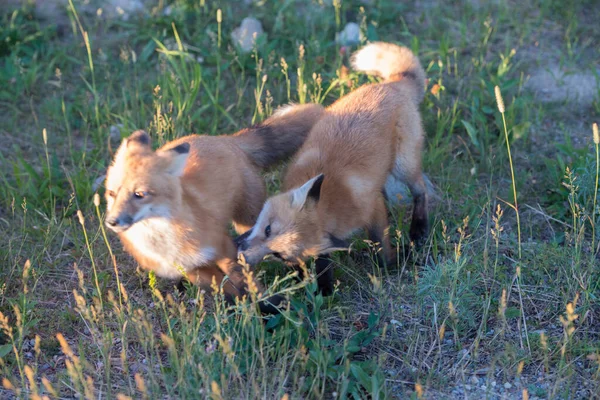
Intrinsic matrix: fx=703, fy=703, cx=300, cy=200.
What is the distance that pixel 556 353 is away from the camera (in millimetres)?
3988

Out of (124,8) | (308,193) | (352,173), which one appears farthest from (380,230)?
(124,8)

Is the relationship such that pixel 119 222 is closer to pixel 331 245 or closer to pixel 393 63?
pixel 331 245

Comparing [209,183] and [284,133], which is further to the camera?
[284,133]

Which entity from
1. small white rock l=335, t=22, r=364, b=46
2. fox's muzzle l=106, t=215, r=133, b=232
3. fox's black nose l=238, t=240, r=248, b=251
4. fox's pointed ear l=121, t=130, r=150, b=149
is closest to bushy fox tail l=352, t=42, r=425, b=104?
small white rock l=335, t=22, r=364, b=46

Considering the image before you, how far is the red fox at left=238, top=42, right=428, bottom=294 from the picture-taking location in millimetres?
4434

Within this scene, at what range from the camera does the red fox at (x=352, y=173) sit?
4.43 meters

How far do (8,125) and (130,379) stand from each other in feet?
11.8

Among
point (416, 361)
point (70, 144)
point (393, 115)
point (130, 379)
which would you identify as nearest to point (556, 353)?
point (416, 361)

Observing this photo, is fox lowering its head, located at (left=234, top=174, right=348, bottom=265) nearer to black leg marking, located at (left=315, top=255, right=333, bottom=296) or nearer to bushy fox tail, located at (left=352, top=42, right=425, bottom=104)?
black leg marking, located at (left=315, top=255, right=333, bottom=296)

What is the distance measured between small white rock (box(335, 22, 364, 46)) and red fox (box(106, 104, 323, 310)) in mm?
2227

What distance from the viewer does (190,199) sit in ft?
14.1

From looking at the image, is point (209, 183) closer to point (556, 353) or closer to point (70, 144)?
point (70, 144)

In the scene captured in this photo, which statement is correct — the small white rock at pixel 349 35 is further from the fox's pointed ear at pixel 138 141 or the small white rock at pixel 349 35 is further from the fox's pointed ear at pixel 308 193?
the fox's pointed ear at pixel 138 141

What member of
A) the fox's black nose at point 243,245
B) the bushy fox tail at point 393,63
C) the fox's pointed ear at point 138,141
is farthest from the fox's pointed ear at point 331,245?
the bushy fox tail at point 393,63
